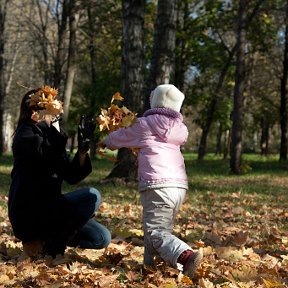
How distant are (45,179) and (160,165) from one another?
3.20 ft

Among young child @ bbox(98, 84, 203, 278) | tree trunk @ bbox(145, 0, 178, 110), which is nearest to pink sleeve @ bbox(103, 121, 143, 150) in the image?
young child @ bbox(98, 84, 203, 278)

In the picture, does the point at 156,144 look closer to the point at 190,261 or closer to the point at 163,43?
the point at 190,261

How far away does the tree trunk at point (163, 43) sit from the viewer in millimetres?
11586

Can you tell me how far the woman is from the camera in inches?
172

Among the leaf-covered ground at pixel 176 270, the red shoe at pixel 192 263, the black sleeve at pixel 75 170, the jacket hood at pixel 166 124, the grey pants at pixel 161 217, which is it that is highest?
the jacket hood at pixel 166 124

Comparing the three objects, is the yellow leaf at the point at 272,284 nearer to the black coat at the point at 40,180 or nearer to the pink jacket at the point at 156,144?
the pink jacket at the point at 156,144

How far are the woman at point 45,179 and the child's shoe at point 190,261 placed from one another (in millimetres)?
973

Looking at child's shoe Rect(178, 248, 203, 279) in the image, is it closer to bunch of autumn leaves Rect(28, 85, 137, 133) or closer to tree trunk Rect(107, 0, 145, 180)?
bunch of autumn leaves Rect(28, 85, 137, 133)

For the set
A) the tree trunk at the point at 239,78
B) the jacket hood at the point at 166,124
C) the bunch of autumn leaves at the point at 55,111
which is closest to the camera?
the jacket hood at the point at 166,124

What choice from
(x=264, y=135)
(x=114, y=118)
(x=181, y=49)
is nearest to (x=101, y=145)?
(x=114, y=118)

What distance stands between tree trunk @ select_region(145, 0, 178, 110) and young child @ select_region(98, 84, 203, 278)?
7.32m

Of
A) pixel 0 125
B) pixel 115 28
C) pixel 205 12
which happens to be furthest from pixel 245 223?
pixel 0 125

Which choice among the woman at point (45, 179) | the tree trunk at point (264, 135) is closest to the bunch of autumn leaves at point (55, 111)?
the woman at point (45, 179)

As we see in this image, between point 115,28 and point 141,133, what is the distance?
61.0 feet
